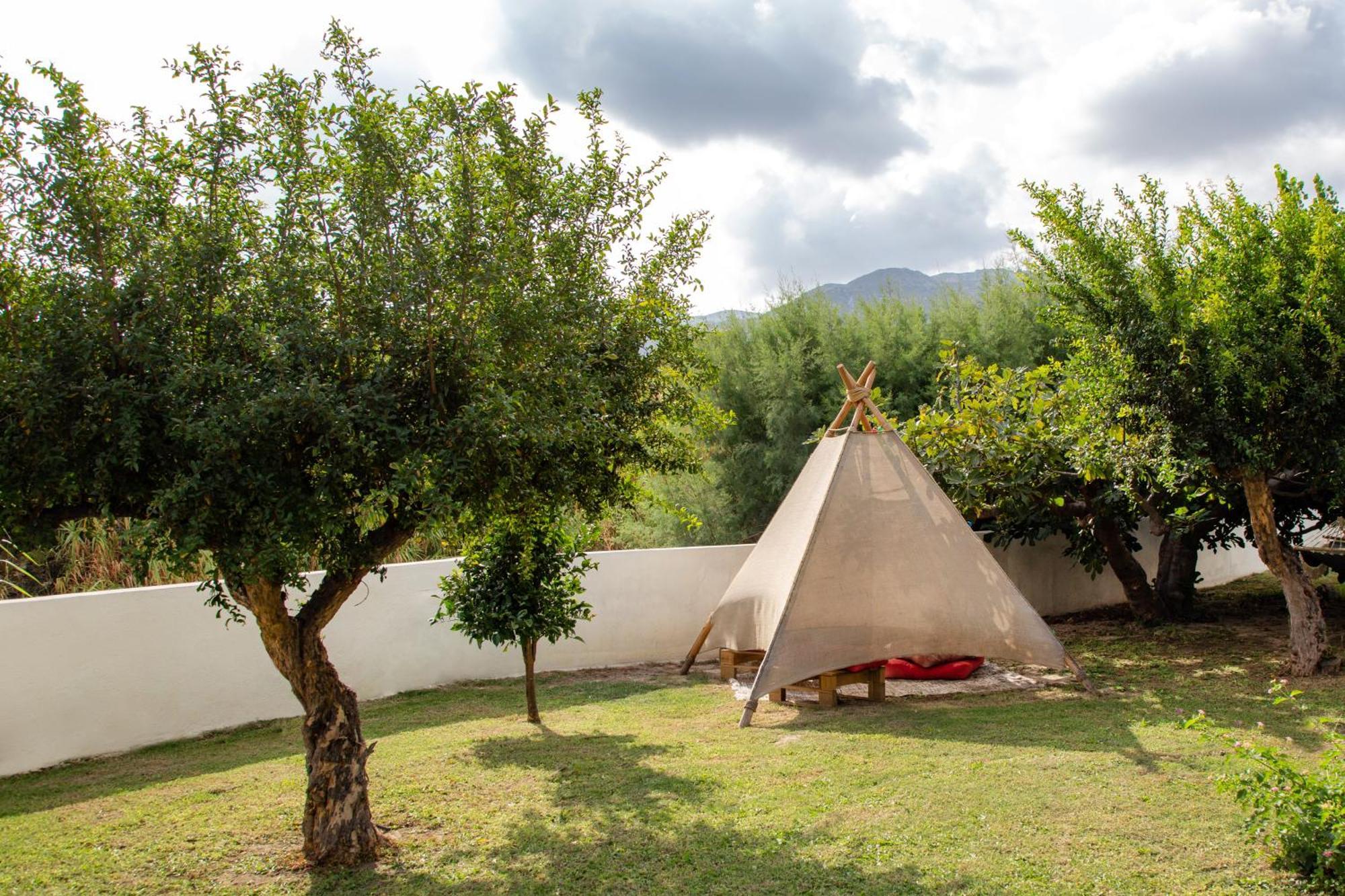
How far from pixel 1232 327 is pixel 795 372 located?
801 cm

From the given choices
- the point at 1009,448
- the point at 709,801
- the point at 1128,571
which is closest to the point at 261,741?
the point at 709,801

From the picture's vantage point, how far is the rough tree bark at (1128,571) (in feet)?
37.9

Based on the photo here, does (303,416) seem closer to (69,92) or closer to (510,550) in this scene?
(69,92)

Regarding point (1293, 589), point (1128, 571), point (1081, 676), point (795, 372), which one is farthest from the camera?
point (795, 372)

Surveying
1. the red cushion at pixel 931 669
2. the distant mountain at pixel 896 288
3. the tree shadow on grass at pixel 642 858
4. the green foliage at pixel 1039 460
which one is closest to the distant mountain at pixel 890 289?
the distant mountain at pixel 896 288

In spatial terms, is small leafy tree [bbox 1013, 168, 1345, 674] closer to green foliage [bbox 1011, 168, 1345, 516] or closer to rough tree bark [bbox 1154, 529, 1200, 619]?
green foliage [bbox 1011, 168, 1345, 516]

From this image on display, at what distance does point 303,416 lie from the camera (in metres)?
3.83

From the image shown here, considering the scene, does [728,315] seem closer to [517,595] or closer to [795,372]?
[795,372]

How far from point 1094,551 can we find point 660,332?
779 cm

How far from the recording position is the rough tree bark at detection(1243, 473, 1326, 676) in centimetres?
811

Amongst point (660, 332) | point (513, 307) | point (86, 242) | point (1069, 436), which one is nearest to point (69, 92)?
point (86, 242)

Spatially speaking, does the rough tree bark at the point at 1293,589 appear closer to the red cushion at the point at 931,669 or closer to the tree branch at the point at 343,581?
the red cushion at the point at 931,669

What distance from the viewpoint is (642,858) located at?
15.4ft

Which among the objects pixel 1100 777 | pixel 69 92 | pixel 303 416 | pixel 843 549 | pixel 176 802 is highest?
pixel 69 92
